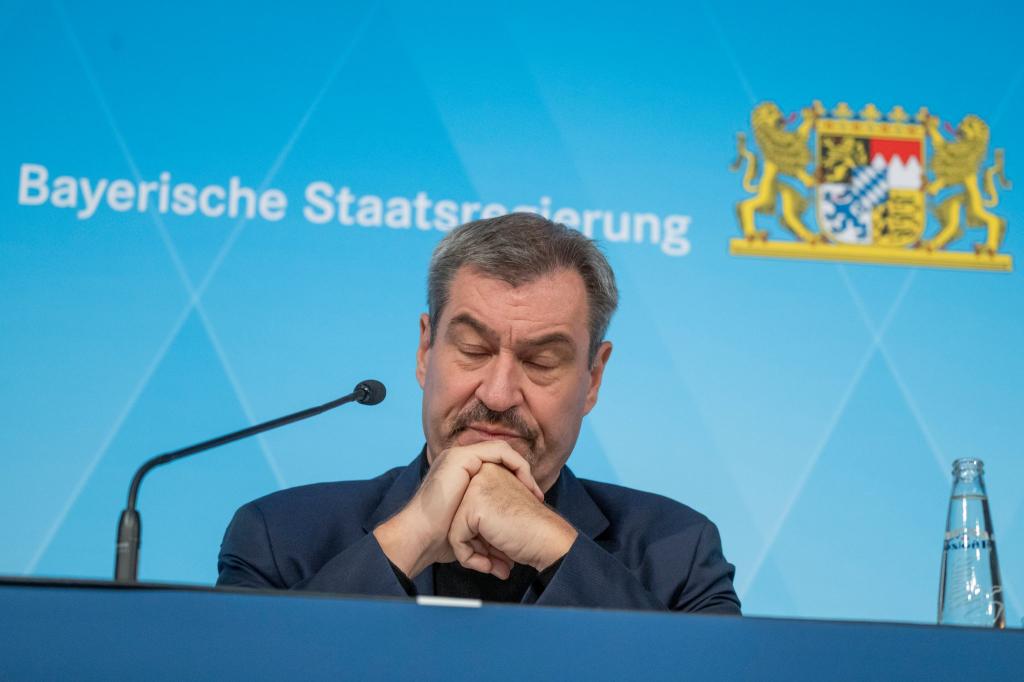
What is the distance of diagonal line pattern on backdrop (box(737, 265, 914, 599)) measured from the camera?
136 inches

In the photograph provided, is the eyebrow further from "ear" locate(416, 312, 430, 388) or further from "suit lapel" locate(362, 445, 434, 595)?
"suit lapel" locate(362, 445, 434, 595)

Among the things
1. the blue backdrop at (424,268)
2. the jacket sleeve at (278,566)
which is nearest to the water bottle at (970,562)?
the jacket sleeve at (278,566)

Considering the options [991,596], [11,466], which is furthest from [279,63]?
[991,596]

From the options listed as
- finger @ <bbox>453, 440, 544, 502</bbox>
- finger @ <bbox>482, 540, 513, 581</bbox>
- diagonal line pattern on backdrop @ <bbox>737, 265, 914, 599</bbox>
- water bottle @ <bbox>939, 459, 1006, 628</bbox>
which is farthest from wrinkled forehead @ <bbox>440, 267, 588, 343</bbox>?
diagonal line pattern on backdrop @ <bbox>737, 265, 914, 599</bbox>

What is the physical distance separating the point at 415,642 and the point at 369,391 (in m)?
1.21

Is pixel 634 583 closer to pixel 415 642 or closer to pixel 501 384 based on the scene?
pixel 501 384

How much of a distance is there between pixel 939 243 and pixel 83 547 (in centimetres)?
261

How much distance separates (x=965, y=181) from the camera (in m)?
3.72

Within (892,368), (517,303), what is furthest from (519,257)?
(892,368)

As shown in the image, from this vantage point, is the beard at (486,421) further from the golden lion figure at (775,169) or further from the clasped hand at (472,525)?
the golden lion figure at (775,169)

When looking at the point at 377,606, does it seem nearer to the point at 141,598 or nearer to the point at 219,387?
the point at 141,598

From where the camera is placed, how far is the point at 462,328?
7.30 ft

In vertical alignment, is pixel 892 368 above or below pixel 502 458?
above

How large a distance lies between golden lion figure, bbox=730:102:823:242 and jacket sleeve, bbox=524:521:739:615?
63.0 inches
